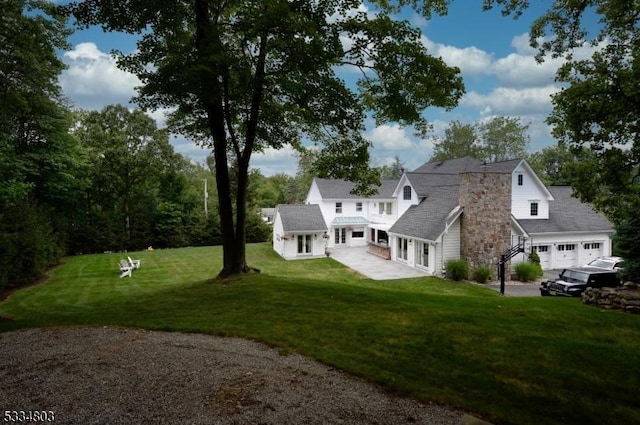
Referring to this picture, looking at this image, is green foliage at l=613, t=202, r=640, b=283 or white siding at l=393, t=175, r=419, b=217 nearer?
green foliage at l=613, t=202, r=640, b=283

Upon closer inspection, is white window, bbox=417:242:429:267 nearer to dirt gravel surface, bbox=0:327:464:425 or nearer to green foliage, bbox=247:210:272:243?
dirt gravel surface, bbox=0:327:464:425

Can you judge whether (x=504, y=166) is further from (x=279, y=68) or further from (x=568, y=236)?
(x=279, y=68)

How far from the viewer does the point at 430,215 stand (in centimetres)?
2431

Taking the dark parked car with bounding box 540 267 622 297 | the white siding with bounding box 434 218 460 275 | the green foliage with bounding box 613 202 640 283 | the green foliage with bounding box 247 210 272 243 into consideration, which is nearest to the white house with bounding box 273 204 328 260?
the green foliage with bounding box 247 210 272 243

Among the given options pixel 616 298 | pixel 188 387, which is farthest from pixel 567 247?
pixel 188 387

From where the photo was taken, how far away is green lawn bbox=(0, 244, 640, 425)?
16.1 feet

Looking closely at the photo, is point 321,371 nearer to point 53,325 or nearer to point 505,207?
point 53,325

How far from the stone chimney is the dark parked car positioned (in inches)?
189

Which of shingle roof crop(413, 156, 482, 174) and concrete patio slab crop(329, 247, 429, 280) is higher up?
shingle roof crop(413, 156, 482, 174)

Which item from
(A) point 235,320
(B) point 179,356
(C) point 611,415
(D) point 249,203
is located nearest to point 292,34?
(A) point 235,320

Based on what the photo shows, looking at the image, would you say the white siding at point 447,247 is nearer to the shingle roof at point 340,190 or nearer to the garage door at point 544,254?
the garage door at point 544,254

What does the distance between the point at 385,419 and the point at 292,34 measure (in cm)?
845

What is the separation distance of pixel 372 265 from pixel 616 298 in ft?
54.5

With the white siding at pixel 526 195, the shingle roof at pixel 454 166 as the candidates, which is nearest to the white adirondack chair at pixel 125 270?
the white siding at pixel 526 195
